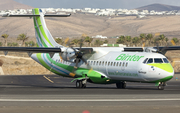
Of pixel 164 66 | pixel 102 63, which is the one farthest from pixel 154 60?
pixel 102 63

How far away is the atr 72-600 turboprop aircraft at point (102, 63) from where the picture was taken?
2398 cm

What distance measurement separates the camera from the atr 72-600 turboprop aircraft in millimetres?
23984

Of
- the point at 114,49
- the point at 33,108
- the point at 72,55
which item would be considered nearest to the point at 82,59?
the point at 72,55

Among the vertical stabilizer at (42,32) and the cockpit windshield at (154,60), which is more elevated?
the vertical stabilizer at (42,32)

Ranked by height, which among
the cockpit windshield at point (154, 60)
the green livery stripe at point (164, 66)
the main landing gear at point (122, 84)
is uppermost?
the cockpit windshield at point (154, 60)

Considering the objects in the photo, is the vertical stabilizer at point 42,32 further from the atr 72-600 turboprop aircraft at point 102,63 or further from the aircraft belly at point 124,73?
the aircraft belly at point 124,73

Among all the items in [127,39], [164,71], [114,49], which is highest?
[127,39]

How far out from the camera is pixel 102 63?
1122 inches

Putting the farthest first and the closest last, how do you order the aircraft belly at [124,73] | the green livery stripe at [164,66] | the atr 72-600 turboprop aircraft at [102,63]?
the aircraft belly at [124,73]
the atr 72-600 turboprop aircraft at [102,63]
the green livery stripe at [164,66]

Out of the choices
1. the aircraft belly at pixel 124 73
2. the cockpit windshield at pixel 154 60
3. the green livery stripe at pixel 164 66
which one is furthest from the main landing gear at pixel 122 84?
the green livery stripe at pixel 164 66

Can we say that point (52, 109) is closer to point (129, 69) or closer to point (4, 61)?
point (129, 69)

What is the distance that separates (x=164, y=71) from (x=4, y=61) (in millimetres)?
67058

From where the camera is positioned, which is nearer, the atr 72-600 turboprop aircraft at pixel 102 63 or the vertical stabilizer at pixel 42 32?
the atr 72-600 turboprop aircraft at pixel 102 63

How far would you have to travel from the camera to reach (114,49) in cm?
3098
